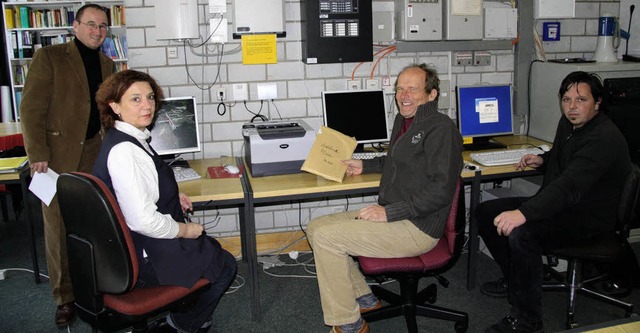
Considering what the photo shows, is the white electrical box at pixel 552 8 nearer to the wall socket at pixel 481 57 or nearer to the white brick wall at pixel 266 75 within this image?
the white brick wall at pixel 266 75

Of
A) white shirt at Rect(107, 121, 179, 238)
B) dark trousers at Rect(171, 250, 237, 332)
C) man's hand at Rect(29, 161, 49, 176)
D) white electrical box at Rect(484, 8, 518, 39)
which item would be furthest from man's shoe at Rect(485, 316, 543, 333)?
man's hand at Rect(29, 161, 49, 176)

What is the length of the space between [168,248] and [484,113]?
235 centimetres

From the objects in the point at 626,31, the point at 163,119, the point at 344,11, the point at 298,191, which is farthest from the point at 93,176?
the point at 626,31

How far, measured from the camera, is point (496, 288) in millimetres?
3158

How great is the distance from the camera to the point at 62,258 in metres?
2.94

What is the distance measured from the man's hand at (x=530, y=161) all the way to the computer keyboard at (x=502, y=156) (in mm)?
68

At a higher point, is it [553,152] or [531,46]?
[531,46]

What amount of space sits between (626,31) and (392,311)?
286 cm

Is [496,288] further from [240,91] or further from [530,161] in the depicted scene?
[240,91]

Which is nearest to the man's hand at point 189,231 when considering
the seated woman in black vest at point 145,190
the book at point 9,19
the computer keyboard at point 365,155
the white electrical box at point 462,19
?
the seated woman in black vest at point 145,190

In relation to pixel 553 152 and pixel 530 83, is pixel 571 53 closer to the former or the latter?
pixel 530 83

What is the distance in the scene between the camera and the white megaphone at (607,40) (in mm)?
3799

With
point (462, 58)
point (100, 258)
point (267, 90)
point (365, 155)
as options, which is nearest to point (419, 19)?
point (462, 58)

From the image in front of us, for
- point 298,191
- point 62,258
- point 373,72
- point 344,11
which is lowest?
point 62,258
